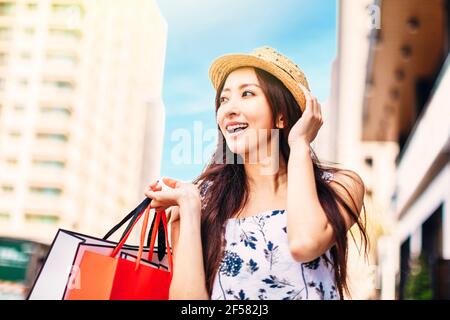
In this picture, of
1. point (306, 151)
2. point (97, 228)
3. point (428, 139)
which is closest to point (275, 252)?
point (306, 151)

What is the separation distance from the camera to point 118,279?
3.50 ft

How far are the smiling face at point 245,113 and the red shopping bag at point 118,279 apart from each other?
255mm

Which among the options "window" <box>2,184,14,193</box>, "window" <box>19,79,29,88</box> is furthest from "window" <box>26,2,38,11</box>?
"window" <box>2,184,14,193</box>

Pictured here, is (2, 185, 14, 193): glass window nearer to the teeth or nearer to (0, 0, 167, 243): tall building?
(0, 0, 167, 243): tall building

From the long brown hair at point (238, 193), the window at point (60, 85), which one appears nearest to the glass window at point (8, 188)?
the window at point (60, 85)

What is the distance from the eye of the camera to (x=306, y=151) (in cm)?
111

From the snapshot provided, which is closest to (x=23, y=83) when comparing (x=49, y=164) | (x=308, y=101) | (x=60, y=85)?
(x=60, y=85)

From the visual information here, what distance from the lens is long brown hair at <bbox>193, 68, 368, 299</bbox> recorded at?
1.15 meters

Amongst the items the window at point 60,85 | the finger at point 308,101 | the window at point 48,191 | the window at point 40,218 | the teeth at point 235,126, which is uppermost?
the window at point 60,85

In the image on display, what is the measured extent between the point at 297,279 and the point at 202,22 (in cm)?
73

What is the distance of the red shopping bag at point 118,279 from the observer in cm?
106

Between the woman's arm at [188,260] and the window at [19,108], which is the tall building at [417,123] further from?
the window at [19,108]

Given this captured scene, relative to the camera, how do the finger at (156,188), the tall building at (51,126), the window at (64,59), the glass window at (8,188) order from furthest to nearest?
the glass window at (8,188) → the window at (64,59) → the tall building at (51,126) → the finger at (156,188)

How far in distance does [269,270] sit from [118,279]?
0.89 ft
